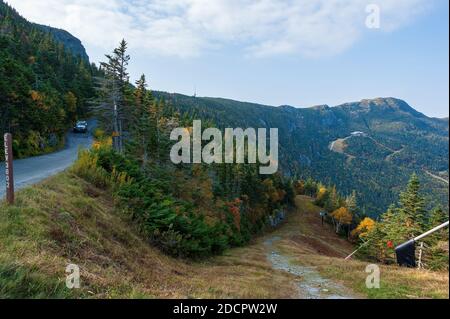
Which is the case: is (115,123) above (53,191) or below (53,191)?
above

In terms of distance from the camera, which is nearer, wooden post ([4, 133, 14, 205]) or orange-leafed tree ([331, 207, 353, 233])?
wooden post ([4, 133, 14, 205])

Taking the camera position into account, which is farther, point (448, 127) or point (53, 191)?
point (53, 191)

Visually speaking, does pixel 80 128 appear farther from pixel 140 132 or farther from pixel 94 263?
pixel 94 263

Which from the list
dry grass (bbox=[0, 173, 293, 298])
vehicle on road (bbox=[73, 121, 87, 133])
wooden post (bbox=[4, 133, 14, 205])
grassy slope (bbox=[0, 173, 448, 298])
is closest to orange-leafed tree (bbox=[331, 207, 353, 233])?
vehicle on road (bbox=[73, 121, 87, 133])

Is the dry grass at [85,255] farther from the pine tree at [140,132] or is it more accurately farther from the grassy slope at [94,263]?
the pine tree at [140,132]

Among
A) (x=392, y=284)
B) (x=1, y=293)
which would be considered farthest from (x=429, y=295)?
Answer: (x=1, y=293)

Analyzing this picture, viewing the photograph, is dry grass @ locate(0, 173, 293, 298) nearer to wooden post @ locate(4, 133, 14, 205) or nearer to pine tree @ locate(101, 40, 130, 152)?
wooden post @ locate(4, 133, 14, 205)

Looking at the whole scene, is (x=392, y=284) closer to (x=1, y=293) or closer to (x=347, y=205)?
(x=1, y=293)

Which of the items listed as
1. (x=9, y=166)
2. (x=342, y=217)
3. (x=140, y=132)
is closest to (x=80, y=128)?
(x=140, y=132)
